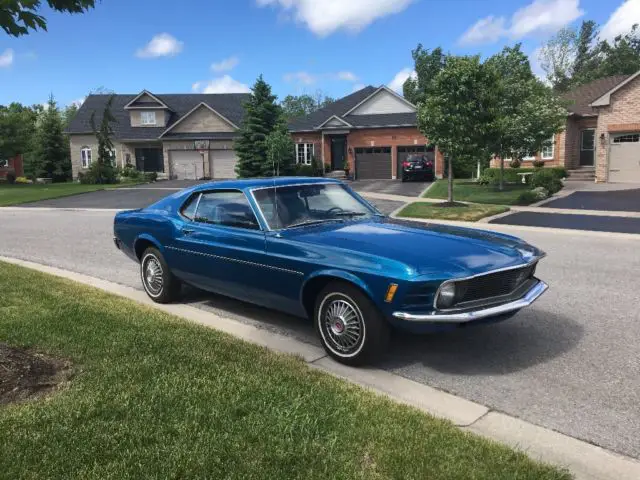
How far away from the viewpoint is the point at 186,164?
150 feet

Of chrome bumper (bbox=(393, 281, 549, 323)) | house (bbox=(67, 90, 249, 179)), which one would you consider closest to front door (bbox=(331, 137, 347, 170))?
house (bbox=(67, 90, 249, 179))

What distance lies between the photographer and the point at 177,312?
→ 249 inches

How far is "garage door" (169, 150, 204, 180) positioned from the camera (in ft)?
149

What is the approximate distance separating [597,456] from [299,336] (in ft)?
9.65

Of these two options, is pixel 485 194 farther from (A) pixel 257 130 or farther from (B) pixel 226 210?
(B) pixel 226 210

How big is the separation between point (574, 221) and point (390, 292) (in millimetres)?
13163

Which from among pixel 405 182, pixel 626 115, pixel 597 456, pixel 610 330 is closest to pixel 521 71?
pixel 626 115

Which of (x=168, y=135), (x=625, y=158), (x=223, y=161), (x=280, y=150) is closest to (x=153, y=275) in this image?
(x=625, y=158)

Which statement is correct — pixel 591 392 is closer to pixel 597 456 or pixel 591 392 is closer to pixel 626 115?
pixel 597 456

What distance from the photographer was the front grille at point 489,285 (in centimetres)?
426

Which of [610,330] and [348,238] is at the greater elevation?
[348,238]

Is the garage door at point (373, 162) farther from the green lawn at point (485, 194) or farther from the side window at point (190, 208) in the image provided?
the side window at point (190, 208)

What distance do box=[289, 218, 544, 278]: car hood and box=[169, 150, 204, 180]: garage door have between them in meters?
41.9

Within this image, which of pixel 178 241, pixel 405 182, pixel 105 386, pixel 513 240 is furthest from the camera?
pixel 405 182
